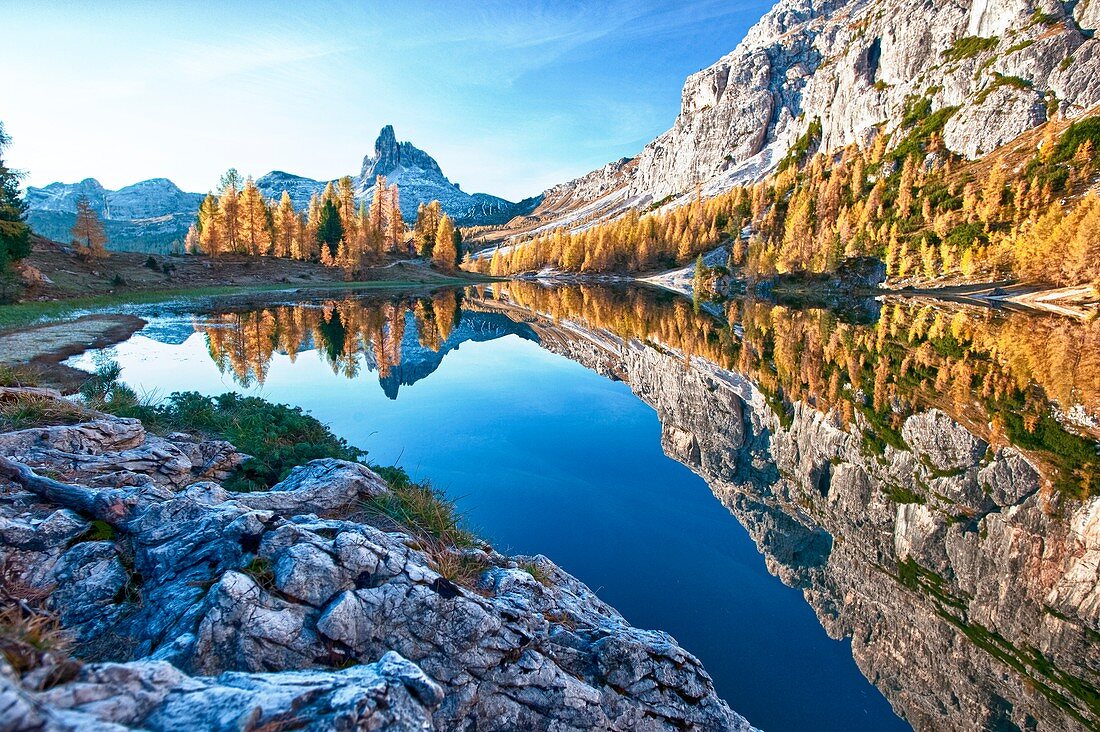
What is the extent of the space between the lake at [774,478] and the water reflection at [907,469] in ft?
0.23

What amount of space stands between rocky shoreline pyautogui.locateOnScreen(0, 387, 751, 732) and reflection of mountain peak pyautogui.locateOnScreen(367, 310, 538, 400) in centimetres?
1472

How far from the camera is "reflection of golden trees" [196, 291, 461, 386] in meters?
23.7

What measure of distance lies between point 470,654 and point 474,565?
170 cm

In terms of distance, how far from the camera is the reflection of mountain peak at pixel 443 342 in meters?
22.7

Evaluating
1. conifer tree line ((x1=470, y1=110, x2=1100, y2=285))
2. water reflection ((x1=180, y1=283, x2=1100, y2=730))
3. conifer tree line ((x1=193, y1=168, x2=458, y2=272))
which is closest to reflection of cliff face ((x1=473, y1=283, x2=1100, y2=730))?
water reflection ((x1=180, y1=283, x2=1100, y2=730))

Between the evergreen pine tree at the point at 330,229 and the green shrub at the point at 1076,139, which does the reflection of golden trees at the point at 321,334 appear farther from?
the green shrub at the point at 1076,139

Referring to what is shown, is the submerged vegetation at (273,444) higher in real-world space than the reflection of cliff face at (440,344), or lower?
higher

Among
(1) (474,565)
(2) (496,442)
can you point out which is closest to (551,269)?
(2) (496,442)

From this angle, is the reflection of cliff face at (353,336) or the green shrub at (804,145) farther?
the green shrub at (804,145)

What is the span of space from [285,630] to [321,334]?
3157 cm

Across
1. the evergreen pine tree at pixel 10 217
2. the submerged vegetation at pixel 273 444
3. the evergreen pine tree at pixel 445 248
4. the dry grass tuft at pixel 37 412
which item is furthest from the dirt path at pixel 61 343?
the evergreen pine tree at pixel 445 248

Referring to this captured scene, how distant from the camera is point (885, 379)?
76.4 feet

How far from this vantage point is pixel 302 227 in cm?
8656

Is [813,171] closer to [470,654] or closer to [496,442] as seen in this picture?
[496,442]
